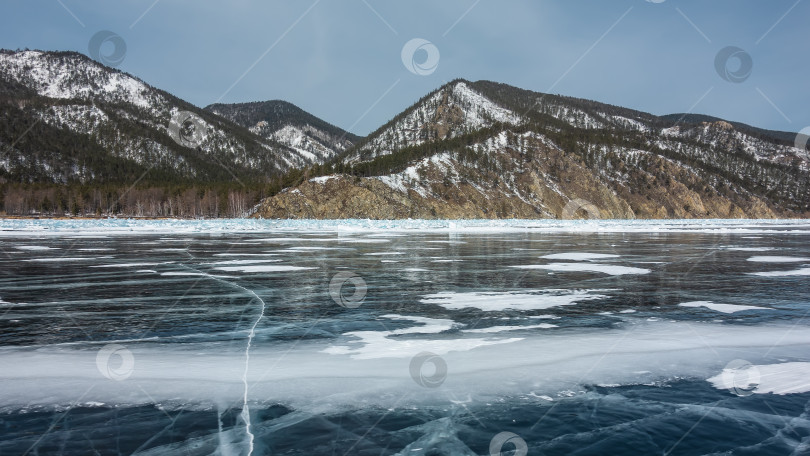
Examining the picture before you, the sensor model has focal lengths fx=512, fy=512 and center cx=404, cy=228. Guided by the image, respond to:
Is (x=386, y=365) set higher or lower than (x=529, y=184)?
lower

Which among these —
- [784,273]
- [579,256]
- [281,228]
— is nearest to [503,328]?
[784,273]

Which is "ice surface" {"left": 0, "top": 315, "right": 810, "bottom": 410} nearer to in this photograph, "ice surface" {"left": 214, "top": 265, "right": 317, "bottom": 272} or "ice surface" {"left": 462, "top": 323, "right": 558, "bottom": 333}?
"ice surface" {"left": 462, "top": 323, "right": 558, "bottom": 333}

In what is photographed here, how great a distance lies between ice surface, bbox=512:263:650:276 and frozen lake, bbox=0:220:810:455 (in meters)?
3.21

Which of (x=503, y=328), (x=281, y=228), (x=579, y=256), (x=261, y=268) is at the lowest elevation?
(x=503, y=328)

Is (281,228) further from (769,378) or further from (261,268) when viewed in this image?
(769,378)

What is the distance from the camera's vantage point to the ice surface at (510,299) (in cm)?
1112

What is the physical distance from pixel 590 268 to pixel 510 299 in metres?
7.66

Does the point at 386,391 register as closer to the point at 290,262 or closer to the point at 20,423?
the point at 20,423

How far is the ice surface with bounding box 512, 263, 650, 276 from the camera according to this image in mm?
17447

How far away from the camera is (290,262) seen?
2089 centimetres

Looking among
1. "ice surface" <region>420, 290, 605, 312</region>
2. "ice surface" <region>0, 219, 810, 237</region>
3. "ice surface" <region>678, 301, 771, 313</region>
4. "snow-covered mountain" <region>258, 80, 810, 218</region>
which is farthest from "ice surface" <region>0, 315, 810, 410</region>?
"snow-covered mountain" <region>258, 80, 810, 218</region>

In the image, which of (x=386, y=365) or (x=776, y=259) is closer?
(x=386, y=365)

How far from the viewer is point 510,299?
39.4ft

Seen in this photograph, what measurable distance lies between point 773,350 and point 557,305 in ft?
14.2
